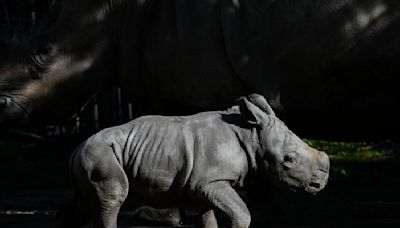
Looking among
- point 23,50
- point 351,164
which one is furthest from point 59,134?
point 23,50

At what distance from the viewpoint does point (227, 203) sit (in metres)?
3.28

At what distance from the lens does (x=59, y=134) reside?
9.84 m

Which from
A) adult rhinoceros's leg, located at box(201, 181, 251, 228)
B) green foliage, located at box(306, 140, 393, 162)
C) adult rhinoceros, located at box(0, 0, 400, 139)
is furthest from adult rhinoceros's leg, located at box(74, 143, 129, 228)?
green foliage, located at box(306, 140, 393, 162)

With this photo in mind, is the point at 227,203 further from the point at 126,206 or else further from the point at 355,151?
the point at 355,151

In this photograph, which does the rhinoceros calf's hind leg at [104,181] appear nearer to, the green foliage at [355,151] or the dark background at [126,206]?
the dark background at [126,206]

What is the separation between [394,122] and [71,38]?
69.8 inches

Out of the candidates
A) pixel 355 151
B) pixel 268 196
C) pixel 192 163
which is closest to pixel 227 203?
pixel 192 163

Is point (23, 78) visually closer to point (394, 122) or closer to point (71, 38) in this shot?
point (71, 38)

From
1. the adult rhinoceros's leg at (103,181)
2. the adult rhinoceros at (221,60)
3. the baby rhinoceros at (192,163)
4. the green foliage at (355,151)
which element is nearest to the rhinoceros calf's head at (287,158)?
the baby rhinoceros at (192,163)

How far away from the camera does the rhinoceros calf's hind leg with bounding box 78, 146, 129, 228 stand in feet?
10.8

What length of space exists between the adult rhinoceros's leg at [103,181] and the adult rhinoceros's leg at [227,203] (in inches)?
11.2

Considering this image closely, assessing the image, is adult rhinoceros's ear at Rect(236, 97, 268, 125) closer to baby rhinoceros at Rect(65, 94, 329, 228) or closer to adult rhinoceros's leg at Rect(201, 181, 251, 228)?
baby rhinoceros at Rect(65, 94, 329, 228)

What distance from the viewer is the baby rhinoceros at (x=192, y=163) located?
3.30 meters

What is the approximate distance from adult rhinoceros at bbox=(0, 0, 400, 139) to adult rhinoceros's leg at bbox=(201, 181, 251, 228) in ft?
5.44
